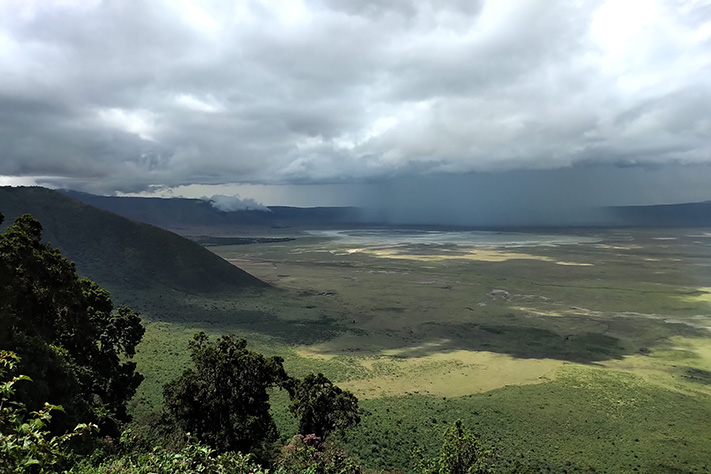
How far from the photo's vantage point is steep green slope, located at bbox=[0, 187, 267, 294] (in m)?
108

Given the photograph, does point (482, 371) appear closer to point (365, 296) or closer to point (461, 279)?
point (365, 296)

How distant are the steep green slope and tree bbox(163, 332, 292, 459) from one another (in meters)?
87.1

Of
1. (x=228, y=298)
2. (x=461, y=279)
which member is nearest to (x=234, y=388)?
(x=228, y=298)

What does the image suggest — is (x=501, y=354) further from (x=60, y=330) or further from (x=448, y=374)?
(x=60, y=330)

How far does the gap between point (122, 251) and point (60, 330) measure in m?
107

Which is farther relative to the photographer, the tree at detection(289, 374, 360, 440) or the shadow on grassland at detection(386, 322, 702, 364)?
the shadow on grassland at detection(386, 322, 702, 364)

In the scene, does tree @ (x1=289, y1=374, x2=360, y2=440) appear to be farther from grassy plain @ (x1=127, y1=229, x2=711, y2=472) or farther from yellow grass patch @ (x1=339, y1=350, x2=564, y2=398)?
yellow grass patch @ (x1=339, y1=350, x2=564, y2=398)

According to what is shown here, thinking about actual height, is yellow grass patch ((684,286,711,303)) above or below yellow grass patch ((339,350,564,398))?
above

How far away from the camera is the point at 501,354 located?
62188 mm

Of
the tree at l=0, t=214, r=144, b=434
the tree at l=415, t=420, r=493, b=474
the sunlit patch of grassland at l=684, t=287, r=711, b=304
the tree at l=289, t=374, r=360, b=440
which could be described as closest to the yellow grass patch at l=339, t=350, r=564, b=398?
the tree at l=289, t=374, r=360, b=440

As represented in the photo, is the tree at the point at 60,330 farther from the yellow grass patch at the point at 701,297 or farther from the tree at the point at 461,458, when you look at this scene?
the yellow grass patch at the point at 701,297

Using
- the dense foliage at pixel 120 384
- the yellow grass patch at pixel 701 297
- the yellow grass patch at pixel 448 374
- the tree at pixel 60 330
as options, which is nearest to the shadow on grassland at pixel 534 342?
the yellow grass patch at pixel 448 374

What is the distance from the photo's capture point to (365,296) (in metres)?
109

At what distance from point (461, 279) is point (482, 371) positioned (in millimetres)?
82866
